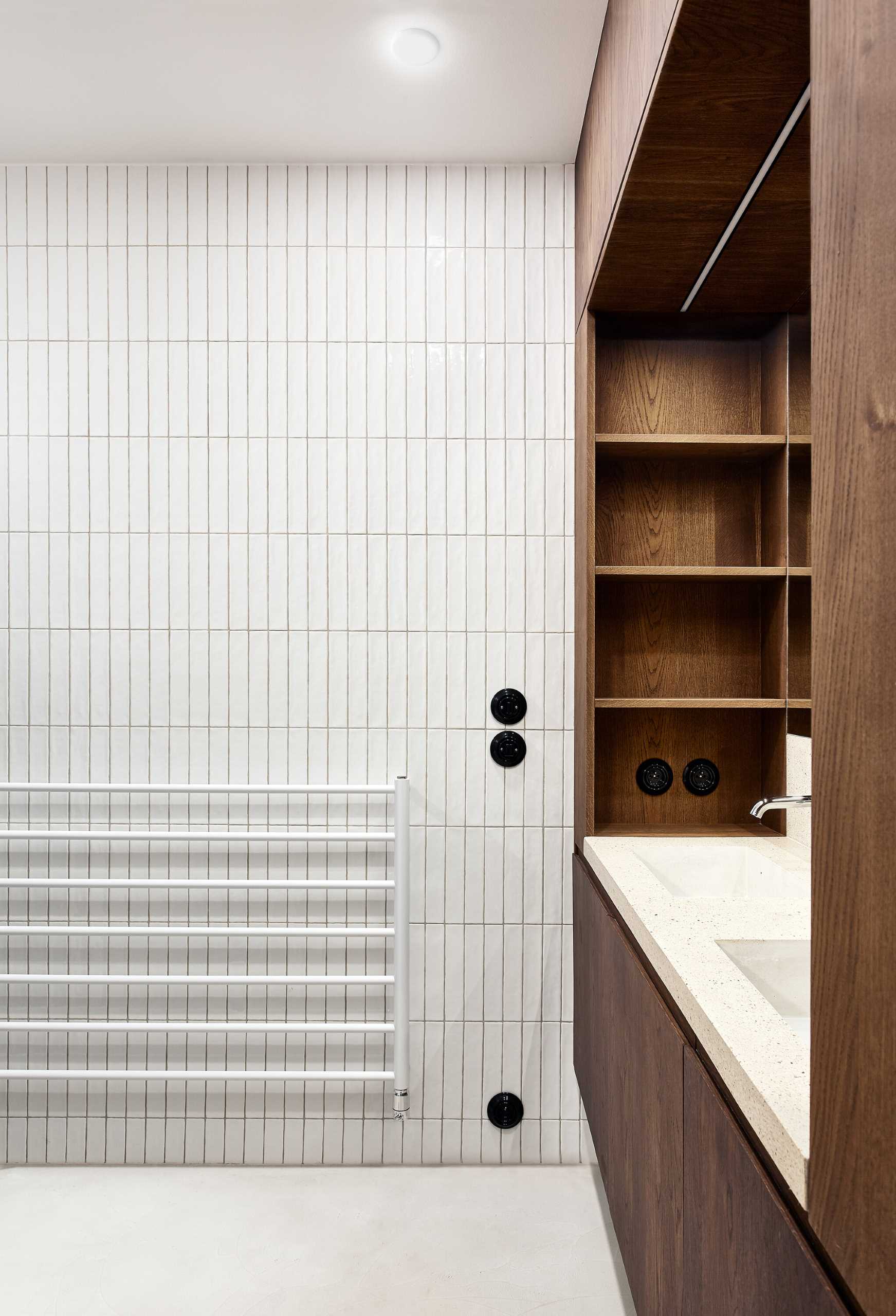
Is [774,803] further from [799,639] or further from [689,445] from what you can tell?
[689,445]

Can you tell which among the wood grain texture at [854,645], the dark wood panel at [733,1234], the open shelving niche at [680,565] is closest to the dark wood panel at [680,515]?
the open shelving niche at [680,565]

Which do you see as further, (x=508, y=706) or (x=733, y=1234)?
(x=508, y=706)

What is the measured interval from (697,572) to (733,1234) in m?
1.29

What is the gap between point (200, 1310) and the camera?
1.62 m

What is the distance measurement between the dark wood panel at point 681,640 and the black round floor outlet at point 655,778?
6.6 inches

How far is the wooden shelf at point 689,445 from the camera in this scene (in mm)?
1848

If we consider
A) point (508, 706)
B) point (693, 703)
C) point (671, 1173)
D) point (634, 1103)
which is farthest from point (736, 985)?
point (508, 706)

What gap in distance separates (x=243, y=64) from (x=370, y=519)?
37.5 inches

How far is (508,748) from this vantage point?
2094 millimetres

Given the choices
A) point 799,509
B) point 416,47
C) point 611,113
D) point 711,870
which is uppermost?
point 416,47

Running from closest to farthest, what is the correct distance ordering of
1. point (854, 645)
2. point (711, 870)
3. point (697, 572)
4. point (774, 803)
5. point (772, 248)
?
point (854, 645) < point (774, 803) < point (772, 248) < point (711, 870) < point (697, 572)

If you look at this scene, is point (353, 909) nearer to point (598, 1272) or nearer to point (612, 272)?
point (598, 1272)

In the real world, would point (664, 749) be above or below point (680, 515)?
below

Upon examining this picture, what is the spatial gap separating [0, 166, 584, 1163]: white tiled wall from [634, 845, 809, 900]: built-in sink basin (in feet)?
1.24
